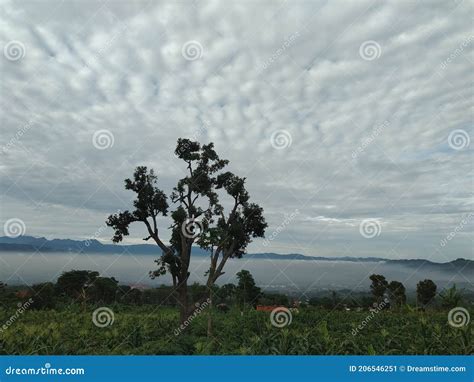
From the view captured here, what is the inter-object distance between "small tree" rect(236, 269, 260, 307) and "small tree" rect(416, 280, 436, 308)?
19.2 metres

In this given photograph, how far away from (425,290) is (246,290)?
2086 centimetres

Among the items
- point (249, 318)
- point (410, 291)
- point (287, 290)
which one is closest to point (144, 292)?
point (287, 290)

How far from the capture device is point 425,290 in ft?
127

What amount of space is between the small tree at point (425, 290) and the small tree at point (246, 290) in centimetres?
1917

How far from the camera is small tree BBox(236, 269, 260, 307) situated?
2955 cm

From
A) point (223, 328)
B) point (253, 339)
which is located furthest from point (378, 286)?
point (253, 339)

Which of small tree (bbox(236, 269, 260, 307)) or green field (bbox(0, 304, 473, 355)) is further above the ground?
small tree (bbox(236, 269, 260, 307))

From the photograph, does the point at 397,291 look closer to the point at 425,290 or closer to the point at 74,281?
the point at 425,290

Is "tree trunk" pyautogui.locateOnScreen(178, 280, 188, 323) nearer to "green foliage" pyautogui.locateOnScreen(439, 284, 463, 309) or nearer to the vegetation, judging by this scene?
the vegetation

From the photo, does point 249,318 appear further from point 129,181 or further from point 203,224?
point 129,181

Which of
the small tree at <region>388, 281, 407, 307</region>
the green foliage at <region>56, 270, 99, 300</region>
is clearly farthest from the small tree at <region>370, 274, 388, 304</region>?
the green foliage at <region>56, 270, 99, 300</region>

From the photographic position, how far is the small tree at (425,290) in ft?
125

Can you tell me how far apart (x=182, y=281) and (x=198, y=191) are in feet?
15.2

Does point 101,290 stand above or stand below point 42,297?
above
